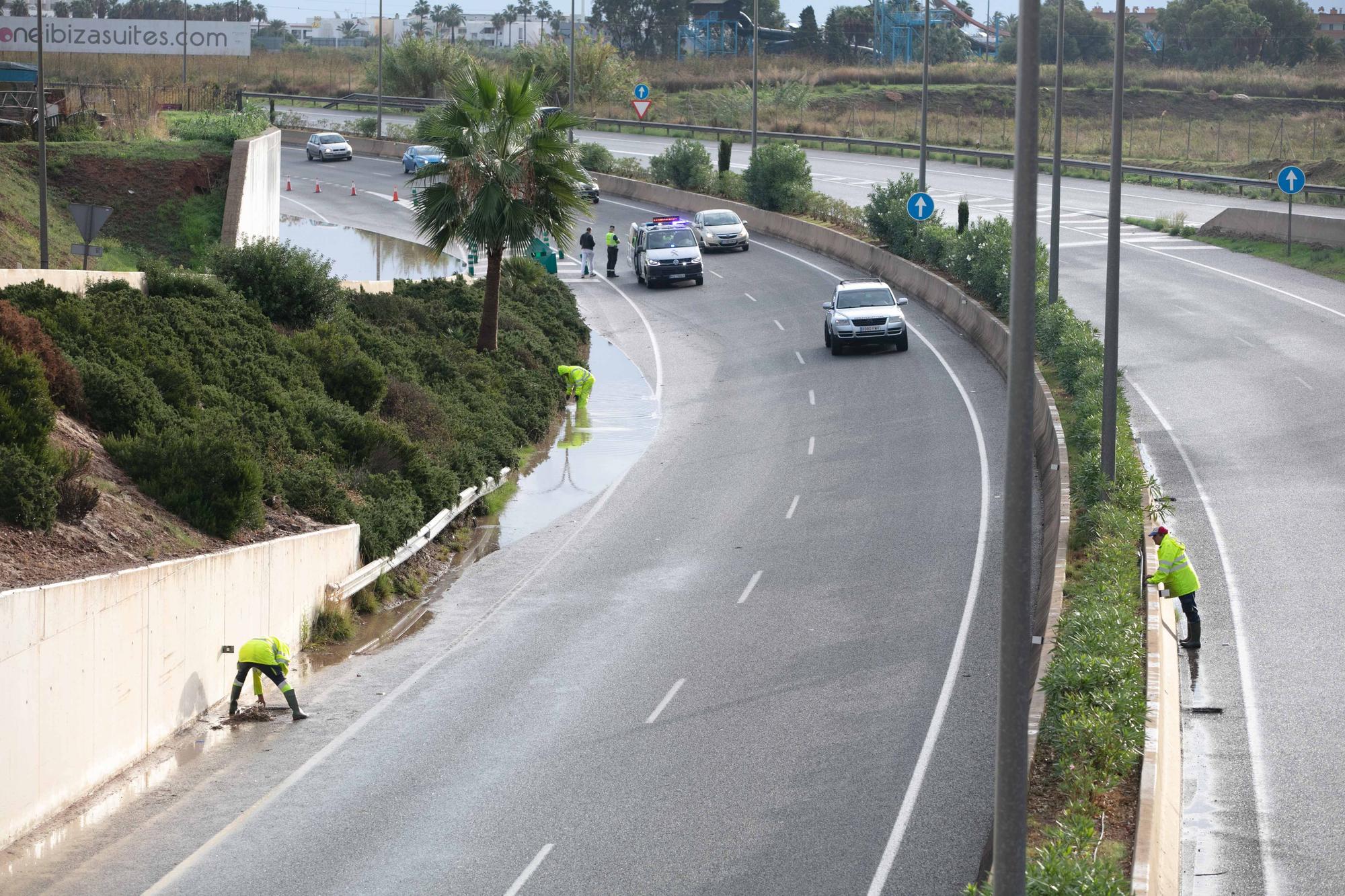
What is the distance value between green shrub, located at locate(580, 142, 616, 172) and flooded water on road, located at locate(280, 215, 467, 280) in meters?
13.1

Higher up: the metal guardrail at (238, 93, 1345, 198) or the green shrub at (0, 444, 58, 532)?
the metal guardrail at (238, 93, 1345, 198)

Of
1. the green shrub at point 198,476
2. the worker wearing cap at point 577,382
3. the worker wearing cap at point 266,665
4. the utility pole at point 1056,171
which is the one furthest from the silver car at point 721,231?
the worker wearing cap at point 266,665

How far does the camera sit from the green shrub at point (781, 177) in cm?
5309

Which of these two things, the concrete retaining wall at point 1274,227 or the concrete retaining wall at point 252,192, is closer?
the concrete retaining wall at point 252,192

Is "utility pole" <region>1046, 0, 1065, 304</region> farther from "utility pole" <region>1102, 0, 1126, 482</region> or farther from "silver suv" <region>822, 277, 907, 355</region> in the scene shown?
"utility pole" <region>1102, 0, 1126, 482</region>

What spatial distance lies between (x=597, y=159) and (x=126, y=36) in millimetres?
22432

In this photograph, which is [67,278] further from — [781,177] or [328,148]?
[328,148]

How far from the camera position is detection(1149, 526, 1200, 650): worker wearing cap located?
1709 centimetres

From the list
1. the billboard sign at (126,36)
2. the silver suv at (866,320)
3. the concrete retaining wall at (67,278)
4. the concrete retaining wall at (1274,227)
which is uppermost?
the billboard sign at (126,36)

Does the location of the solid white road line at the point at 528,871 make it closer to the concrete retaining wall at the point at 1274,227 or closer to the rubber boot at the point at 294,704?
the rubber boot at the point at 294,704

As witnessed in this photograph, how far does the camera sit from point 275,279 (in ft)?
94.0

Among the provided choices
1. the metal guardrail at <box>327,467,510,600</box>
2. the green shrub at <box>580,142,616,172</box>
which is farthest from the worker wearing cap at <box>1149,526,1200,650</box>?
the green shrub at <box>580,142,616,172</box>

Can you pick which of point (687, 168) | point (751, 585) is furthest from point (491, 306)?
point (687, 168)

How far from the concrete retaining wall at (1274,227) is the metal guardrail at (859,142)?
1812 mm
